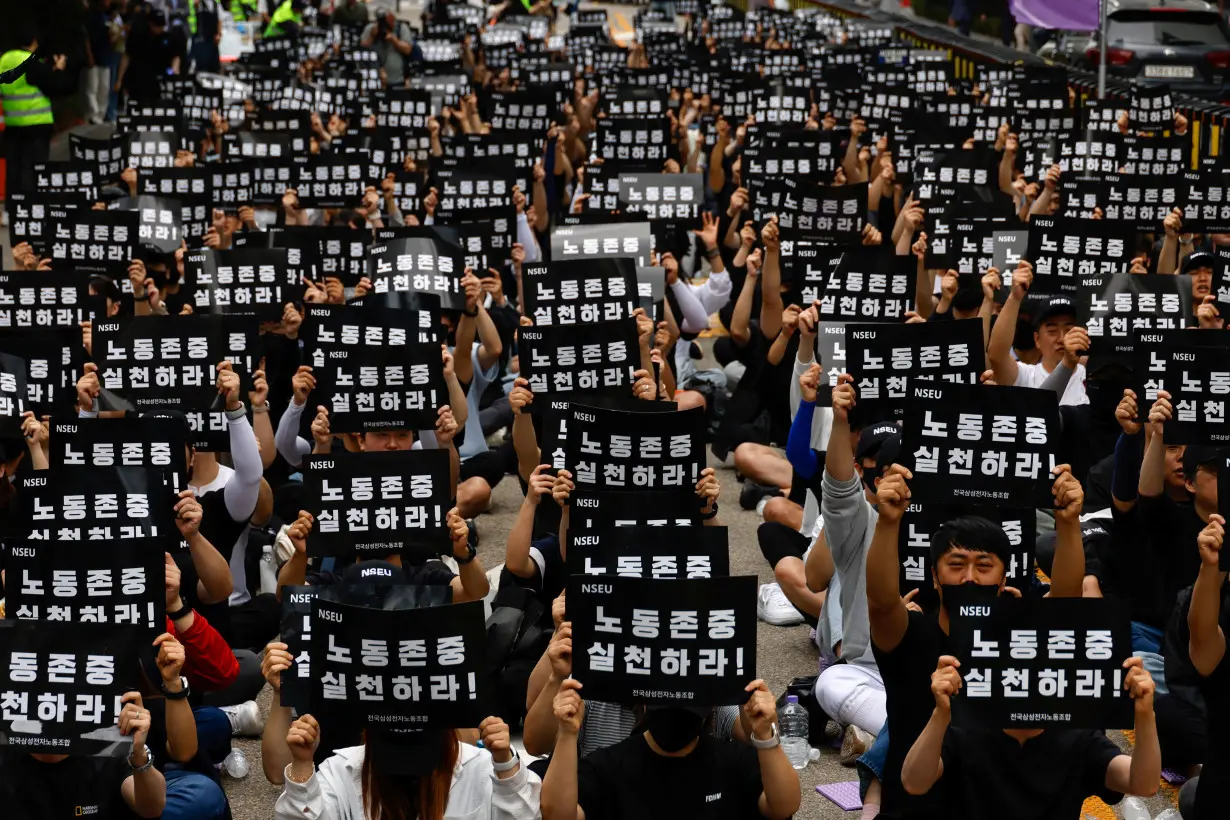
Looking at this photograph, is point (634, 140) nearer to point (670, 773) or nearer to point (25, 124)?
point (25, 124)

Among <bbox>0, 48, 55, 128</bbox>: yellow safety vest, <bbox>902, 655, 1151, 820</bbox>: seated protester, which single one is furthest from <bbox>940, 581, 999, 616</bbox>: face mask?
<bbox>0, 48, 55, 128</bbox>: yellow safety vest

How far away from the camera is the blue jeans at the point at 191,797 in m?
7.22

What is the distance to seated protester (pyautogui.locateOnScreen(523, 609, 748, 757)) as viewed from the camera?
21.3ft

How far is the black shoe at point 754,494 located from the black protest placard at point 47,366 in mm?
4233

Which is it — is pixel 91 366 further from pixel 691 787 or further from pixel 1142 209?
pixel 1142 209

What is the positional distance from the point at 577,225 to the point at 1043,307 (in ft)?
13.3

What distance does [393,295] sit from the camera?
11969 millimetres

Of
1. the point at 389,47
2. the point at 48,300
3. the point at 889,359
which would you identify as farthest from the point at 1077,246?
the point at 389,47

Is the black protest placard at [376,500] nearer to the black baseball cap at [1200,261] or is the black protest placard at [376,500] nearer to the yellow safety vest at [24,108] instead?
the black baseball cap at [1200,261]

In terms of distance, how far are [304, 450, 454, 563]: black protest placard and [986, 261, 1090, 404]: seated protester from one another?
362cm

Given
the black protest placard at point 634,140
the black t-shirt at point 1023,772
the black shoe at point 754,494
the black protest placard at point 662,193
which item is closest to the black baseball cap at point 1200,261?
the black shoe at point 754,494

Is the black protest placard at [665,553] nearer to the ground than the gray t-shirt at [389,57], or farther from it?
farther from it

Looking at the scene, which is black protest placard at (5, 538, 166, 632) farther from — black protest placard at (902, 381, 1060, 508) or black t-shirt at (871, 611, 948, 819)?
black protest placard at (902, 381, 1060, 508)

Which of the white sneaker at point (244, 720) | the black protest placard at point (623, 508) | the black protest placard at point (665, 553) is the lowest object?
the white sneaker at point (244, 720)
